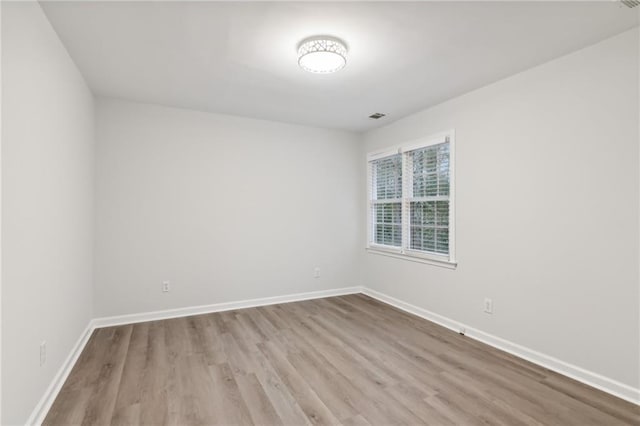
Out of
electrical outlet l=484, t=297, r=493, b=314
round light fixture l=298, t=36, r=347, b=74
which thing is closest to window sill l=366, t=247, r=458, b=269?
electrical outlet l=484, t=297, r=493, b=314

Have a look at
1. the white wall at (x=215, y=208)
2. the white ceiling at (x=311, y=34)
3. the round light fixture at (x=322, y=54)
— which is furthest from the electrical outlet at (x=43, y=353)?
the round light fixture at (x=322, y=54)

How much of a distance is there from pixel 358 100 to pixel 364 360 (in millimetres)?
2654

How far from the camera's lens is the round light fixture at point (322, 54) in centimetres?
223

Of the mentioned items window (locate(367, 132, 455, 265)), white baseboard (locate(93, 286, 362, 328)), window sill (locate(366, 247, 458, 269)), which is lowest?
white baseboard (locate(93, 286, 362, 328))

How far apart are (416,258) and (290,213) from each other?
5.95ft

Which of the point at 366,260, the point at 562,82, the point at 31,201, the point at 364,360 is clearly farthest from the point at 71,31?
the point at 366,260

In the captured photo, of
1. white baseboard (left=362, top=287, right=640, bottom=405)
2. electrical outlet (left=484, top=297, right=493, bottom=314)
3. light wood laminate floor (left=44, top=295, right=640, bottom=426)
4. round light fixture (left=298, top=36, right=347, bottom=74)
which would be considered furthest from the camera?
electrical outlet (left=484, top=297, right=493, bottom=314)

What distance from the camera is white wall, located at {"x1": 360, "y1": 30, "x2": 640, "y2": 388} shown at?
214 cm

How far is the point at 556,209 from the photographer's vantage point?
Result: 2.50 meters

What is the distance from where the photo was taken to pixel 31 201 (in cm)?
178

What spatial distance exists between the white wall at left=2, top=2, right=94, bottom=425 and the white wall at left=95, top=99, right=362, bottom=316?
29.5 inches

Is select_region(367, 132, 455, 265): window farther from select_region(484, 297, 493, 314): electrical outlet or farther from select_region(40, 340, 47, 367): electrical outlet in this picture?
select_region(40, 340, 47, 367): electrical outlet

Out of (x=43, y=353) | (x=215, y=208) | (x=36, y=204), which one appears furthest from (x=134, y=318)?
(x=36, y=204)

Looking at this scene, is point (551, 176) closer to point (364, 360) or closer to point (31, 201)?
point (364, 360)
